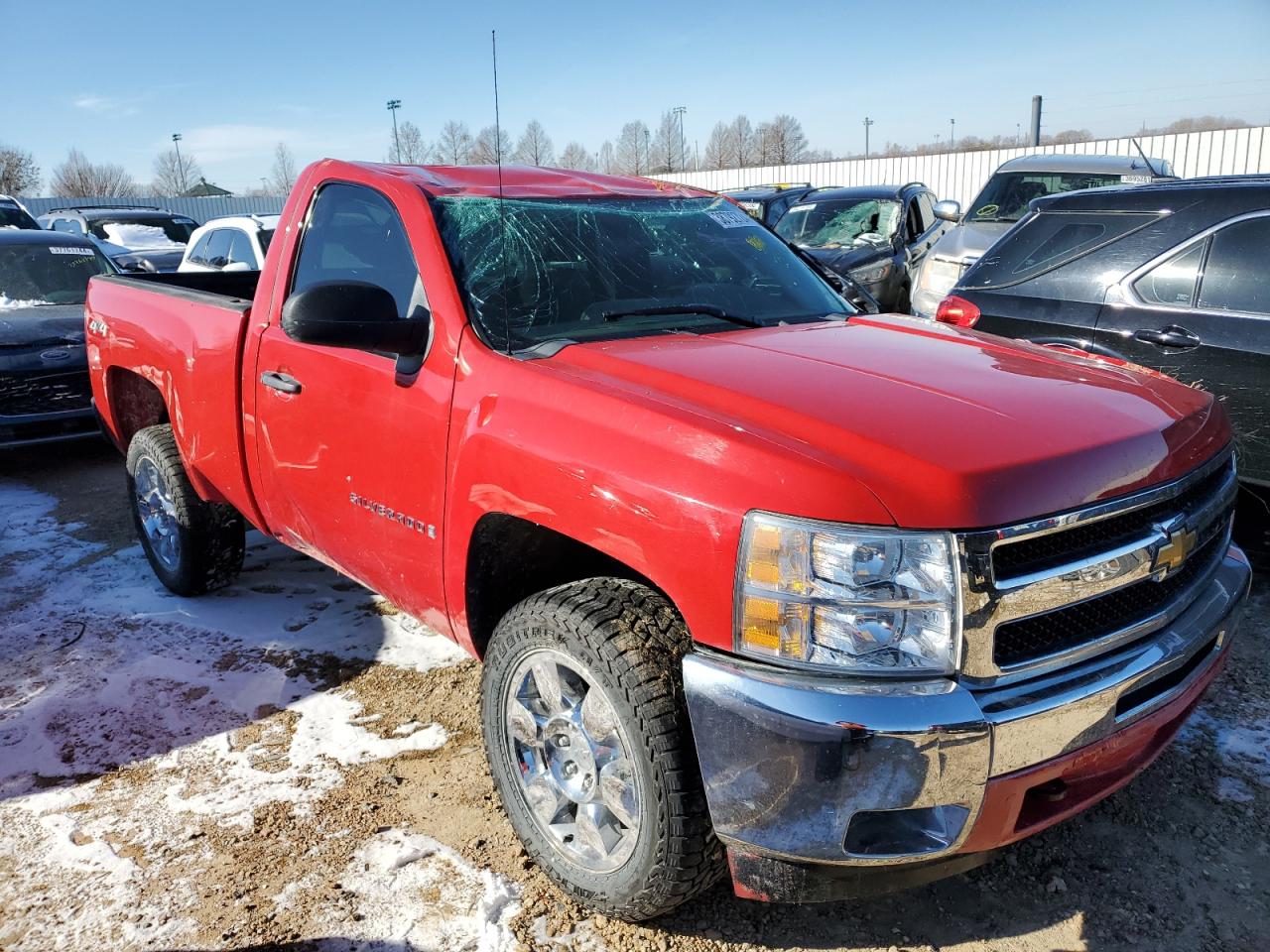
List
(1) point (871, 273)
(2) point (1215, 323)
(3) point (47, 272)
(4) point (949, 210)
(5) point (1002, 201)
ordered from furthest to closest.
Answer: (1) point (871, 273) < (5) point (1002, 201) < (4) point (949, 210) < (3) point (47, 272) < (2) point (1215, 323)

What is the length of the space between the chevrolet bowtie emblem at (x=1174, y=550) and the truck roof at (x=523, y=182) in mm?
2183

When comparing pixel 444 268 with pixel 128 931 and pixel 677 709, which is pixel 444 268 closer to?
pixel 677 709

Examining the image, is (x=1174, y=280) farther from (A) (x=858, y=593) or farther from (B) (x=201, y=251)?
(B) (x=201, y=251)

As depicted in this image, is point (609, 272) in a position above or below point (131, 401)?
above

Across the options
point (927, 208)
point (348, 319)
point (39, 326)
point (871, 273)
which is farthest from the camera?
point (927, 208)

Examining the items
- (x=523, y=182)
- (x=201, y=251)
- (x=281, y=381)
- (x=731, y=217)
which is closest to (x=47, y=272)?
(x=201, y=251)

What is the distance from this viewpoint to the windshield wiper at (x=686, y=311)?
2.96 metres

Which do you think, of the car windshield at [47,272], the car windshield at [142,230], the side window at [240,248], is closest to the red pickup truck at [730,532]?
the car windshield at [47,272]

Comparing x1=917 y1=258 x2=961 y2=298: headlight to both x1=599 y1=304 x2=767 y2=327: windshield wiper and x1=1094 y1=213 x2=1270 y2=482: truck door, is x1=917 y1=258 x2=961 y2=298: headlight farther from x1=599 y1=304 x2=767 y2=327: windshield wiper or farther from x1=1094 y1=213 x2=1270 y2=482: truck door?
x1=599 y1=304 x2=767 y2=327: windshield wiper

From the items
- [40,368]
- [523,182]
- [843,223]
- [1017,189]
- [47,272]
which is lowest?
[40,368]

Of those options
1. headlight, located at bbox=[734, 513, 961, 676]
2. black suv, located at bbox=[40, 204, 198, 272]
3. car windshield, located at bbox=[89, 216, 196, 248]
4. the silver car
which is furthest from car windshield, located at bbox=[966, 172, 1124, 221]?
car windshield, located at bbox=[89, 216, 196, 248]

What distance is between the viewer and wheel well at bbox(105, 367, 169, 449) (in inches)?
189

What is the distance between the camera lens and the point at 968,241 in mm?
8414

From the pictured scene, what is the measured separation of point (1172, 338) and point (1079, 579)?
286 centimetres
